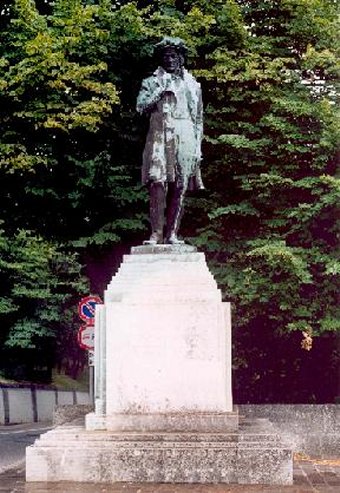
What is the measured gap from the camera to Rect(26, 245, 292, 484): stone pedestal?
8.91 meters

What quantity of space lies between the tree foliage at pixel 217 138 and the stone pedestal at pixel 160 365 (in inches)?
165

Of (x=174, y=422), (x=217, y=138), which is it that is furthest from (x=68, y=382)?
(x=174, y=422)

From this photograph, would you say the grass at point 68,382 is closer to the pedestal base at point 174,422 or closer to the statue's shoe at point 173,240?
the statue's shoe at point 173,240

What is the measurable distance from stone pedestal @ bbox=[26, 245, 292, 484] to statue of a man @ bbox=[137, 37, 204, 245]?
62 centimetres

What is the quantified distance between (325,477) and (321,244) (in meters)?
5.69

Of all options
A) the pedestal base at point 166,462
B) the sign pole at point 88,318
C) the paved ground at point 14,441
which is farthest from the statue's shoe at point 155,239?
the sign pole at point 88,318

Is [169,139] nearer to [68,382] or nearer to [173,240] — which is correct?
[173,240]

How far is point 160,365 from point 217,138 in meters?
6.61

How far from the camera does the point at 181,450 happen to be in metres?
8.63

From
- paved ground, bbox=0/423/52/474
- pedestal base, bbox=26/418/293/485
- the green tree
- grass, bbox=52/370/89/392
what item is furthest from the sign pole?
grass, bbox=52/370/89/392

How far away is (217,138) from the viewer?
15.2 meters

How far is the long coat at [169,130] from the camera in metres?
10.3

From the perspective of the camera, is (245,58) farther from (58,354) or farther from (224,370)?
(58,354)

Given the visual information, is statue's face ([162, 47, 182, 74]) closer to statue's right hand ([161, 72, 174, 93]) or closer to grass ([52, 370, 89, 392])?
statue's right hand ([161, 72, 174, 93])
